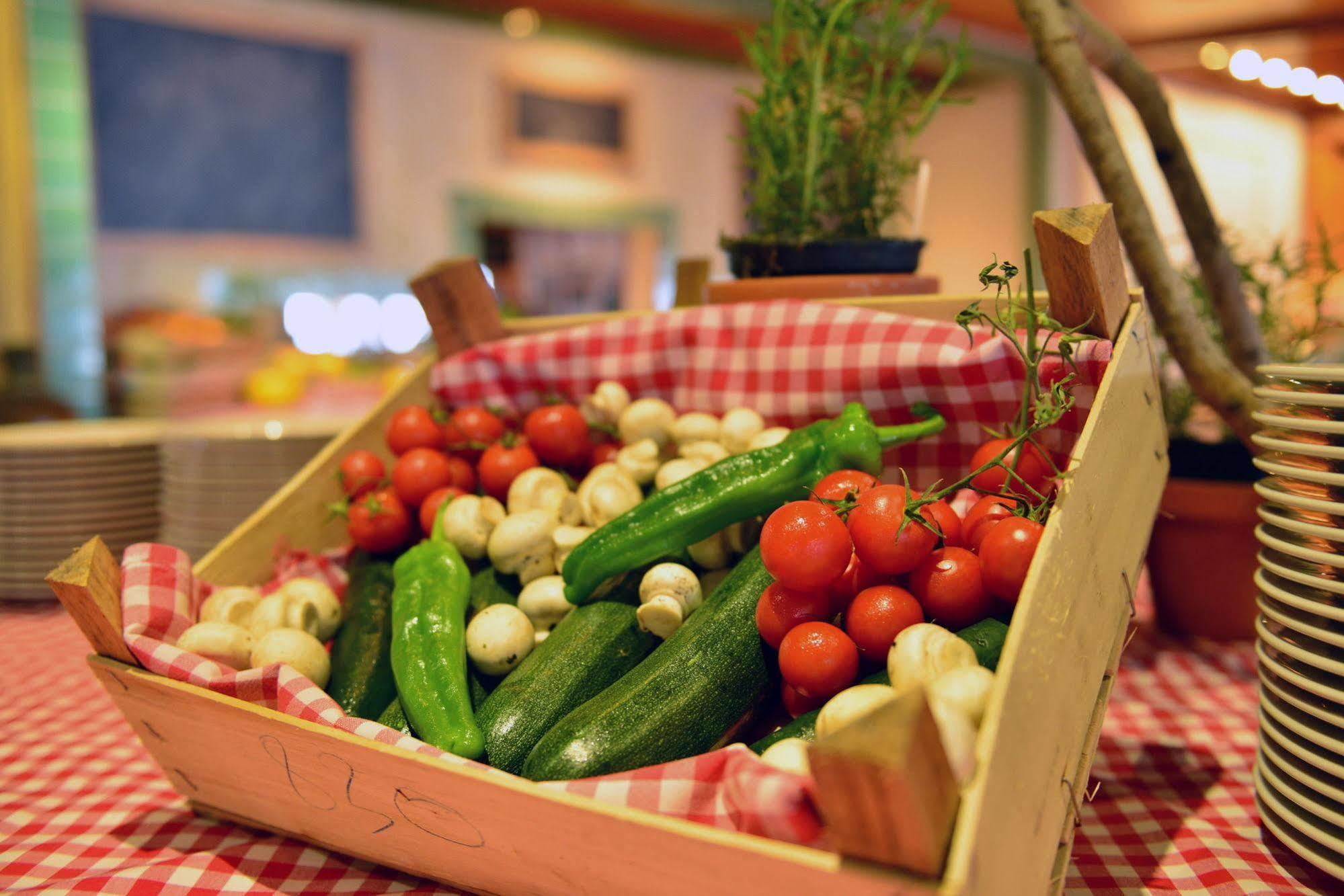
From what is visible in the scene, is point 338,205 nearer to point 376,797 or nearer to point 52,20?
point 52,20

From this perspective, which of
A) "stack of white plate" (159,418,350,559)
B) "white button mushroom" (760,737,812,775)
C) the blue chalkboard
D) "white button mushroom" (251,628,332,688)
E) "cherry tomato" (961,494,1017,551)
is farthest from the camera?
the blue chalkboard

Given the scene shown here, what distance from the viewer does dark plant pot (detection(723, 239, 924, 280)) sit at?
1141mm

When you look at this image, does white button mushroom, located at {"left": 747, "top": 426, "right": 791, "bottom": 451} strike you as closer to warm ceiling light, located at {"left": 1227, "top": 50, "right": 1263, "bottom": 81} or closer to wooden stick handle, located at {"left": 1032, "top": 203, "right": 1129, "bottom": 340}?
wooden stick handle, located at {"left": 1032, "top": 203, "right": 1129, "bottom": 340}

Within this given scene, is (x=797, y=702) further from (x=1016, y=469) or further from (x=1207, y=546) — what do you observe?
(x=1207, y=546)

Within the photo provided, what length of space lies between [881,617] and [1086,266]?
1.09 ft

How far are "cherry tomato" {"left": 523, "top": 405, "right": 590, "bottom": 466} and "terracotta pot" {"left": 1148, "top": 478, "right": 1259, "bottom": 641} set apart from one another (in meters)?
0.74

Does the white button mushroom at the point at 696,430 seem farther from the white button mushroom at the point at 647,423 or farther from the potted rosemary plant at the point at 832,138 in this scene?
the potted rosemary plant at the point at 832,138

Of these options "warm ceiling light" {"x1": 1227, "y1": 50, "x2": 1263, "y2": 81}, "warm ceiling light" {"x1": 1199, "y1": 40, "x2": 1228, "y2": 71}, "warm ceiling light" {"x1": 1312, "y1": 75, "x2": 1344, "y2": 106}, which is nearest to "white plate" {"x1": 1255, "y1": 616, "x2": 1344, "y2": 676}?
"warm ceiling light" {"x1": 1227, "y1": 50, "x2": 1263, "y2": 81}

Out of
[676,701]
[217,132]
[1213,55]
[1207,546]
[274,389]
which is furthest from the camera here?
[1213,55]

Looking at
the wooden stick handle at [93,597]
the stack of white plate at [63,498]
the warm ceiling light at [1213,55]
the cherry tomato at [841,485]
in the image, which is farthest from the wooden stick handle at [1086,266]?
the warm ceiling light at [1213,55]

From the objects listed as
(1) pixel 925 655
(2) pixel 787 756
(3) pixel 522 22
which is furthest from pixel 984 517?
(3) pixel 522 22

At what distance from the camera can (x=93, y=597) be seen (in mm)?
832

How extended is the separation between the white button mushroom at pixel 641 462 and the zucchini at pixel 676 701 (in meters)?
0.24

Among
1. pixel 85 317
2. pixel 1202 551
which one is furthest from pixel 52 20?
pixel 1202 551
